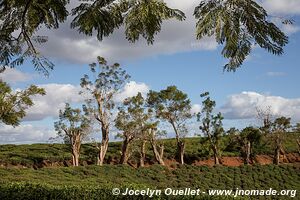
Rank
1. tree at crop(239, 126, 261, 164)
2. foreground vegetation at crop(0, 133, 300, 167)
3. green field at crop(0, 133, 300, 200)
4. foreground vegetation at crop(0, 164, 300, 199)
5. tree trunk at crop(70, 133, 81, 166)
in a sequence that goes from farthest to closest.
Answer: tree at crop(239, 126, 261, 164) < foreground vegetation at crop(0, 133, 300, 167) < tree trunk at crop(70, 133, 81, 166) < foreground vegetation at crop(0, 164, 300, 199) < green field at crop(0, 133, 300, 200)

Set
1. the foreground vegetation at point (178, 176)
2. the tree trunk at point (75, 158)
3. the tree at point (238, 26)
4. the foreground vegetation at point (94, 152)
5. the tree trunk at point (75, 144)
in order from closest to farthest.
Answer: the tree at point (238, 26)
the foreground vegetation at point (178, 176)
the tree trunk at point (75, 144)
the tree trunk at point (75, 158)
the foreground vegetation at point (94, 152)

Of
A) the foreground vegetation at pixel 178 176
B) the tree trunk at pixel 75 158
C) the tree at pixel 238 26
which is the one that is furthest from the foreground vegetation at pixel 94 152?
the tree at pixel 238 26

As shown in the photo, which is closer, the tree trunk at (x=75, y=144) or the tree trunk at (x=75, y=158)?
the tree trunk at (x=75, y=144)

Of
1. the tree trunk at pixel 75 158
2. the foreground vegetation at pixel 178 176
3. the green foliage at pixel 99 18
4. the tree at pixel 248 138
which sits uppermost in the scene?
the green foliage at pixel 99 18

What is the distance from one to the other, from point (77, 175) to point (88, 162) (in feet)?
55.1

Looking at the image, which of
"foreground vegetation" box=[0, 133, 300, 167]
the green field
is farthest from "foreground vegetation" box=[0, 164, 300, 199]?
"foreground vegetation" box=[0, 133, 300, 167]

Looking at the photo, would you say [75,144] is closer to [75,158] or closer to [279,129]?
[75,158]

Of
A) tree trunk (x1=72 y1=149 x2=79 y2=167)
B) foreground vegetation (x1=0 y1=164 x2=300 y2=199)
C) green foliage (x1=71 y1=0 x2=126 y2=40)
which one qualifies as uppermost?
green foliage (x1=71 y1=0 x2=126 y2=40)

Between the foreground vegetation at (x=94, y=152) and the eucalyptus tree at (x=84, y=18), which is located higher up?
the eucalyptus tree at (x=84, y=18)

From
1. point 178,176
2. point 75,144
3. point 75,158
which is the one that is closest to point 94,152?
point 75,158

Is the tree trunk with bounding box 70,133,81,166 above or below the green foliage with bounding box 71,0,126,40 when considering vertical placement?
below

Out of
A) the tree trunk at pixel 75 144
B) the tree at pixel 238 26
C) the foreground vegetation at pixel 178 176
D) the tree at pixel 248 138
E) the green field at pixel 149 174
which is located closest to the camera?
the tree at pixel 238 26

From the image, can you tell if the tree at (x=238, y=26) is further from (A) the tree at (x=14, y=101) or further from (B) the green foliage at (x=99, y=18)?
(A) the tree at (x=14, y=101)

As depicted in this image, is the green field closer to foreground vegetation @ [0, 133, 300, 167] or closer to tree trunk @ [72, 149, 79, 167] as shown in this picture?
foreground vegetation @ [0, 133, 300, 167]
